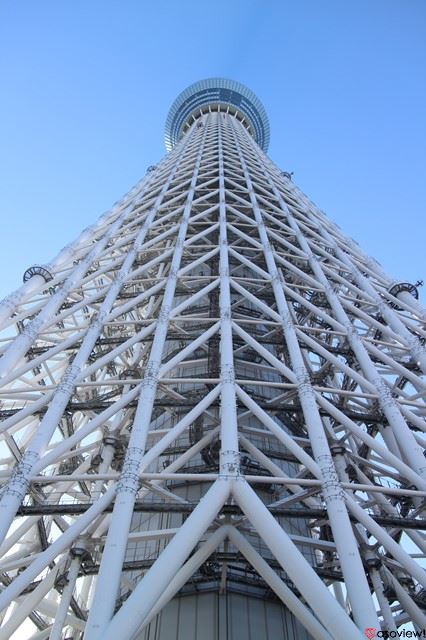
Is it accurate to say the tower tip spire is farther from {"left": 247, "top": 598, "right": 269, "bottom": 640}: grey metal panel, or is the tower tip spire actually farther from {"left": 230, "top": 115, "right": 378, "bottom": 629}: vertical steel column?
{"left": 247, "top": 598, "right": 269, "bottom": 640}: grey metal panel

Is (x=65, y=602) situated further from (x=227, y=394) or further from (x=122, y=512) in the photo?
(x=227, y=394)

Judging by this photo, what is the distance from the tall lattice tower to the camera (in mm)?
8305

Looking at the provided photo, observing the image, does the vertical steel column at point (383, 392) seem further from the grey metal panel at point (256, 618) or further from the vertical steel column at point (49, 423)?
the vertical steel column at point (49, 423)

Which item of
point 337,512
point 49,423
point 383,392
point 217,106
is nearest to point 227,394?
point 337,512

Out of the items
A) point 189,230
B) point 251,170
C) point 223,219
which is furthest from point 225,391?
point 251,170

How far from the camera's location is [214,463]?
46.8 feet

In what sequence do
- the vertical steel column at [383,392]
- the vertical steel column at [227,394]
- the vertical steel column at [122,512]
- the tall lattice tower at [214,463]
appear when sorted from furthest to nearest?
the vertical steel column at [383,392]
the vertical steel column at [227,394]
the tall lattice tower at [214,463]
the vertical steel column at [122,512]

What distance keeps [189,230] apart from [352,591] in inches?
779

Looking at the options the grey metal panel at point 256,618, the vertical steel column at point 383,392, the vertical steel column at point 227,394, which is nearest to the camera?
the vertical steel column at point 227,394

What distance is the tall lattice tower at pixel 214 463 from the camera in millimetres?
8305

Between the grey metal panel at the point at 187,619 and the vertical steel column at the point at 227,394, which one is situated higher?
the vertical steel column at the point at 227,394

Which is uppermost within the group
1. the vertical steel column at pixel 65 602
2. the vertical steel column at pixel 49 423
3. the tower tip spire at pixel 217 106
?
the tower tip spire at pixel 217 106

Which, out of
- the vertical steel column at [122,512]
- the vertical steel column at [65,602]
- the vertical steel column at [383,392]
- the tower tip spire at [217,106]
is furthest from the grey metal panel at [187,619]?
the tower tip spire at [217,106]

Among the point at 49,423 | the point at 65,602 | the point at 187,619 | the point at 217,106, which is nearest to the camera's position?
the point at 65,602
